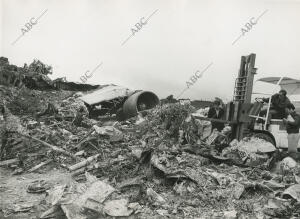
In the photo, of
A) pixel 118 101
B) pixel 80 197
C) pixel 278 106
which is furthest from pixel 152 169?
pixel 118 101

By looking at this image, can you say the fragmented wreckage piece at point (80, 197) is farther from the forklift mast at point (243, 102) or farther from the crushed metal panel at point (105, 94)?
the crushed metal panel at point (105, 94)

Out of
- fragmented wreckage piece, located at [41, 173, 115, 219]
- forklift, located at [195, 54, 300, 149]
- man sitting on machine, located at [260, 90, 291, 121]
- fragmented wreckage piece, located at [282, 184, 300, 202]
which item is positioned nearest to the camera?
fragmented wreckage piece, located at [41, 173, 115, 219]

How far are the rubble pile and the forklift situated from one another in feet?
1.24

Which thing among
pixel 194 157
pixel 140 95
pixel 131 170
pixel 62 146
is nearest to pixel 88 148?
pixel 62 146

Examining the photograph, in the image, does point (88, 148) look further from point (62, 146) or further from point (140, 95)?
point (140, 95)

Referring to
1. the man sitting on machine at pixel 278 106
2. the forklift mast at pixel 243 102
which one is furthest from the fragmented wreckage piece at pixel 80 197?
the man sitting on machine at pixel 278 106

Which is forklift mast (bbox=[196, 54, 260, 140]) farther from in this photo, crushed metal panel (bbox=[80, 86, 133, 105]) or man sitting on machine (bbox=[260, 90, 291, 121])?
crushed metal panel (bbox=[80, 86, 133, 105])

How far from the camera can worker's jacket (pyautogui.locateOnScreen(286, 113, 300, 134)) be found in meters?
7.09

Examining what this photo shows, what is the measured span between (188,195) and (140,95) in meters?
7.29

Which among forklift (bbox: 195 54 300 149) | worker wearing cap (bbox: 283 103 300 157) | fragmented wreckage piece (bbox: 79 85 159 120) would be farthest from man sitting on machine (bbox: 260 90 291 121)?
fragmented wreckage piece (bbox: 79 85 159 120)

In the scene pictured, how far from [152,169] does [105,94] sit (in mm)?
7214

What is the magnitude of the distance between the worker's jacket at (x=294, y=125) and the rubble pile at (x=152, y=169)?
0.87m

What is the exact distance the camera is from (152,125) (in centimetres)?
882

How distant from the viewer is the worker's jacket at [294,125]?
7086 mm
